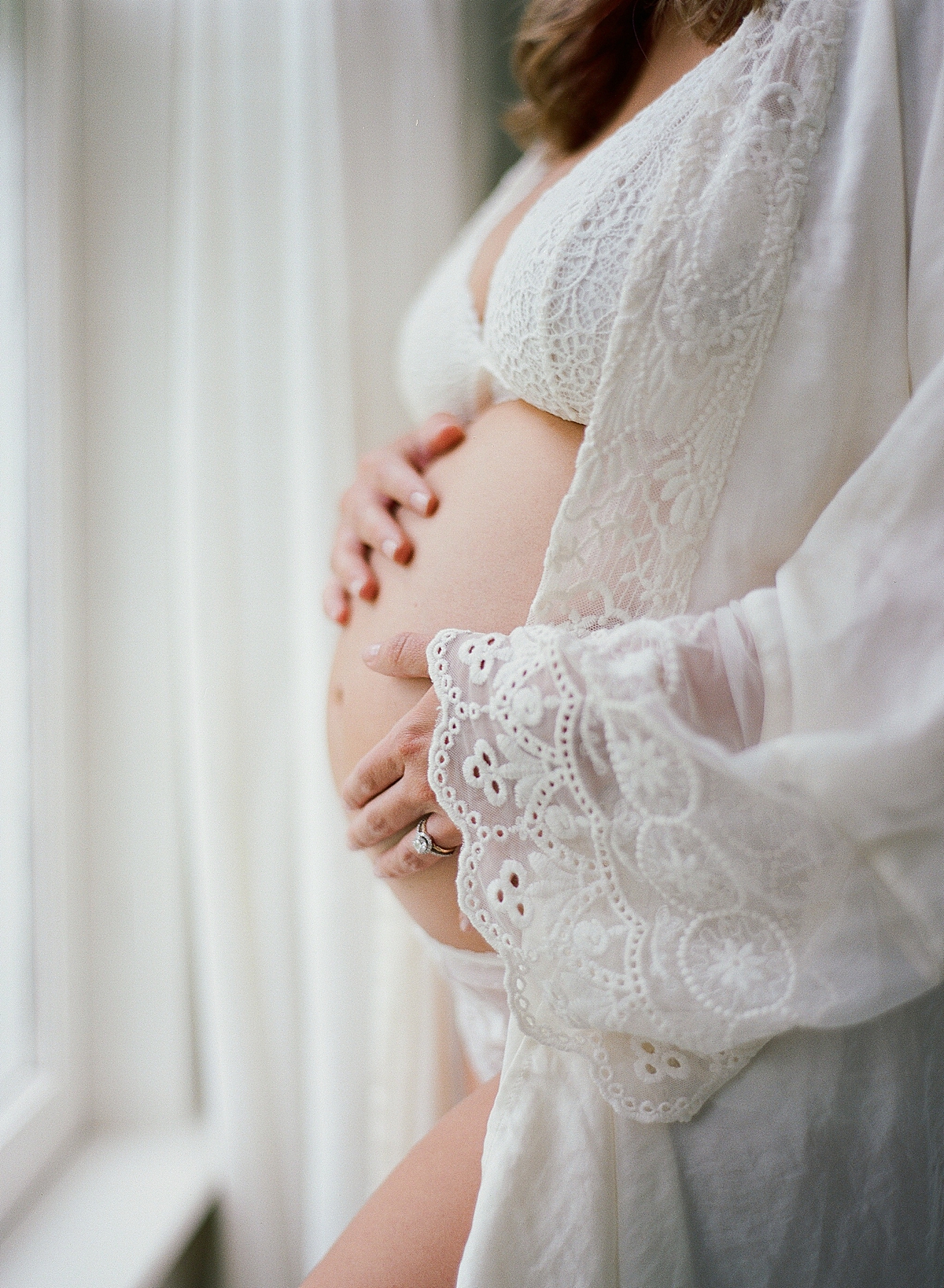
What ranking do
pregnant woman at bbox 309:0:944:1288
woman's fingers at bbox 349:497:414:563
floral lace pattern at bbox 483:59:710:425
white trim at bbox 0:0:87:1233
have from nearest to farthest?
pregnant woman at bbox 309:0:944:1288
floral lace pattern at bbox 483:59:710:425
woman's fingers at bbox 349:497:414:563
white trim at bbox 0:0:87:1233

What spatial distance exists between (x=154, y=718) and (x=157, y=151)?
68 centimetres

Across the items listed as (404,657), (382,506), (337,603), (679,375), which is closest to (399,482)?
(382,506)

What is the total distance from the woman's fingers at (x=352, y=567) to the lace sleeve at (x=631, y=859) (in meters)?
0.30

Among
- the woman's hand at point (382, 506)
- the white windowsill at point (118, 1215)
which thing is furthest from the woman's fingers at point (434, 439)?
the white windowsill at point (118, 1215)

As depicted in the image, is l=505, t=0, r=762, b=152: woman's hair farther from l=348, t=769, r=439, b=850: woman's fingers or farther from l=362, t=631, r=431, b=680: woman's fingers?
l=348, t=769, r=439, b=850: woman's fingers

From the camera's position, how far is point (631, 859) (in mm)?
536

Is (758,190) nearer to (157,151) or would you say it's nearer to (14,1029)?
(157,151)

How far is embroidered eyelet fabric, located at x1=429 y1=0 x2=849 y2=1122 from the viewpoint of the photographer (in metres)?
0.51

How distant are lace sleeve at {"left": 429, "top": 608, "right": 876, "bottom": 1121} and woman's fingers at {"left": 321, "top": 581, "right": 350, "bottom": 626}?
35 cm

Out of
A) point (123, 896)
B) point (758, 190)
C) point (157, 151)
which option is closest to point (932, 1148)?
point (758, 190)

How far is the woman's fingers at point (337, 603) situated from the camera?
91 cm

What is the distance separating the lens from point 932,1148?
57 centimetres

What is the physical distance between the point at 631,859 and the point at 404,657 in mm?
250

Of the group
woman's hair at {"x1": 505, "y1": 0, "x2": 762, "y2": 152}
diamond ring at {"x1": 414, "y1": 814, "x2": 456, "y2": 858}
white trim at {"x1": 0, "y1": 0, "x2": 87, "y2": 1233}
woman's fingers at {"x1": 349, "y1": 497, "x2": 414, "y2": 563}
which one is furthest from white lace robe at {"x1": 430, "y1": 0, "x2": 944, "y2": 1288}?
white trim at {"x1": 0, "y1": 0, "x2": 87, "y2": 1233}
